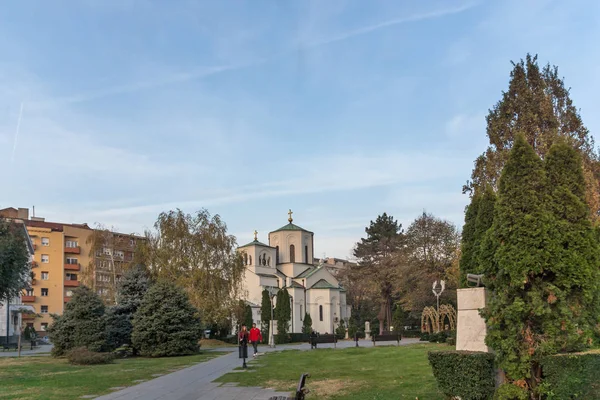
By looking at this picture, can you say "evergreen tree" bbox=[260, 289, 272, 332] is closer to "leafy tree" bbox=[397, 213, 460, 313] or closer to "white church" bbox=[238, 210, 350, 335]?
"white church" bbox=[238, 210, 350, 335]

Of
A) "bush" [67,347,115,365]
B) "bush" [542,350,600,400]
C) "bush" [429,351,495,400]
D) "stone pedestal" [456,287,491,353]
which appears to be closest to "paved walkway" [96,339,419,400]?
"bush" [429,351,495,400]

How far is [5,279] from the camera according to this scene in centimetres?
2888

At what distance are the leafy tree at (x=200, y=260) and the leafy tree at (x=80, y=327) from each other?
1077 cm

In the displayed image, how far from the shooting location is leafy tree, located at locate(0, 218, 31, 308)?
93.2 feet

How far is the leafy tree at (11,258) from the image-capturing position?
2840 centimetres

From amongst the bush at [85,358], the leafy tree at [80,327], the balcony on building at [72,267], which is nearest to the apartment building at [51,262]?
the balcony on building at [72,267]

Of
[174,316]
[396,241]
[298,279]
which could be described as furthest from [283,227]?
[174,316]

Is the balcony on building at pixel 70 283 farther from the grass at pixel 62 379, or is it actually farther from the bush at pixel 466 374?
the bush at pixel 466 374

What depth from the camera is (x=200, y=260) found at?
42375 millimetres

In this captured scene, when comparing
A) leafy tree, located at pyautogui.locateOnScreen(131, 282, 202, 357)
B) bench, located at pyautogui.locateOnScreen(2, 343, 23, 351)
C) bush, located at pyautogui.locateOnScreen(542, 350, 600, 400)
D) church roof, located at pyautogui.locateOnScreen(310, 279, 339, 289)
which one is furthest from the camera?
church roof, located at pyautogui.locateOnScreen(310, 279, 339, 289)

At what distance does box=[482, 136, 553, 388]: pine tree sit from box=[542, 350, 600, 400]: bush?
279 millimetres

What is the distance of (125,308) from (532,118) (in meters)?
23.5

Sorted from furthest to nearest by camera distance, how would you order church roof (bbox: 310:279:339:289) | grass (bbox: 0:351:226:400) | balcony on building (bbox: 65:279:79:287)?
balcony on building (bbox: 65:279:79:287)
church roof (bbox: 310:279:339:289)
grass (bbox: 0:351:226:400)

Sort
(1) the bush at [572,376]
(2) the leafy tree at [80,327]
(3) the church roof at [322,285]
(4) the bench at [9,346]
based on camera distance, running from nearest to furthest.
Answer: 1. (1) the bush at [572,376]
2. (2) the leafy tree at [80,327]
3. (4) the bench at [9,346]
4. (3) the church roof at [322,285]
